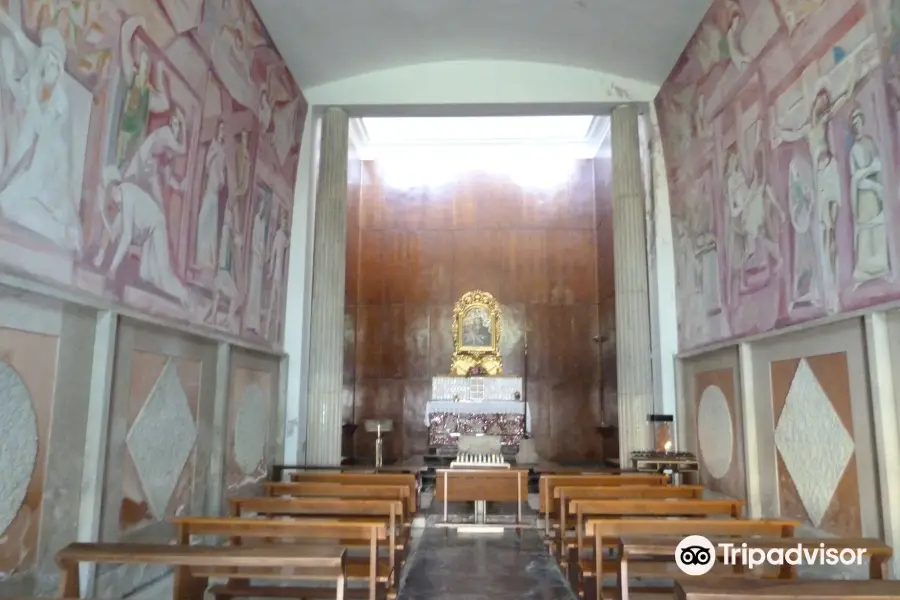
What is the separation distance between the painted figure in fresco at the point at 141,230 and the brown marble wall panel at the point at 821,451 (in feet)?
18.0

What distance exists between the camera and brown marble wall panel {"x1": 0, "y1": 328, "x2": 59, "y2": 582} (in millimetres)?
3670

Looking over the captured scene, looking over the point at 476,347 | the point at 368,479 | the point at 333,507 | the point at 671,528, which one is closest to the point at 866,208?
the point at 671,528

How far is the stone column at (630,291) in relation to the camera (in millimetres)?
8977

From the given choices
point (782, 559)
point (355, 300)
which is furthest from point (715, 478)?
point (355, 300)

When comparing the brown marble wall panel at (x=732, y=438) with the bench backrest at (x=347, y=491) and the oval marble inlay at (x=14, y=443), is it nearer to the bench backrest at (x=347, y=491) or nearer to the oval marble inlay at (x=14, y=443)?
the bench backrest at (x=347, y=491)

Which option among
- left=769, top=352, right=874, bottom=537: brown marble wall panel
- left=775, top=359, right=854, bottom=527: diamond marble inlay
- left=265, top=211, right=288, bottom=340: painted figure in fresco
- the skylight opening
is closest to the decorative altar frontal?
left=265, top=211, right=288, bottom=340: painted figure in fresco

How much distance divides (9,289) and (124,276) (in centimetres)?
115

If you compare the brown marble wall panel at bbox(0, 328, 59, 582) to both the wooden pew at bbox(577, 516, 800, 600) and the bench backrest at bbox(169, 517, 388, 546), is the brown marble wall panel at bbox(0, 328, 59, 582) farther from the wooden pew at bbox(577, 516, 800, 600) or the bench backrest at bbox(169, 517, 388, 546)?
the wooden pew at bbox(577, 516, 800, 600)

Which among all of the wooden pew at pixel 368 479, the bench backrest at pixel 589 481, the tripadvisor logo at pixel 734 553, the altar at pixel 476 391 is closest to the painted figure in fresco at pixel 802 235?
the bench backrest at pixel 589 481

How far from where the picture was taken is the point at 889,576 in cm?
450

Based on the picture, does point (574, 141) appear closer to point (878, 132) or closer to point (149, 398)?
point (878, 132)

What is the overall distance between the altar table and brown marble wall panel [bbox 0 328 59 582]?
14.9ft

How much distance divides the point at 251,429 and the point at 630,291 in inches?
213

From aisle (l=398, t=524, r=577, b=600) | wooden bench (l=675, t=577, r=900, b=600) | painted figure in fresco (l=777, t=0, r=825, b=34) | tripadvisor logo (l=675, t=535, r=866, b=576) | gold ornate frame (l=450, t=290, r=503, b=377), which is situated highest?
painted figure in fresco (l=777, t=0, r=825, b=34)
